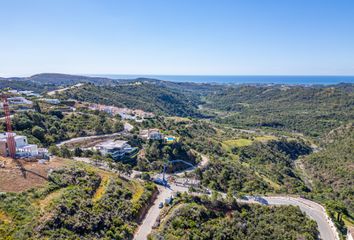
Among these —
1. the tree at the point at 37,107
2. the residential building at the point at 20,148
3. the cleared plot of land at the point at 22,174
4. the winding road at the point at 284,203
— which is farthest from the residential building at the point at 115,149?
the tree at the point at 37,107

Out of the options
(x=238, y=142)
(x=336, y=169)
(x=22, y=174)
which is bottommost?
(x=336, y=169)

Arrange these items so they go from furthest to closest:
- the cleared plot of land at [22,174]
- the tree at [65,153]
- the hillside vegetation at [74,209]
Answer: the tree at [65,153] < the cleared plot of land at [22,174] < the hillside vegetation at [74,209]

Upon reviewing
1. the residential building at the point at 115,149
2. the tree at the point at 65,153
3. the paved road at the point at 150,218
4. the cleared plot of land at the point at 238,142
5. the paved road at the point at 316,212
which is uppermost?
the tree at the point at 65,153

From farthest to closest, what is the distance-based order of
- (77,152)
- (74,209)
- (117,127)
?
(117,127)
(77,152)
(74,209)

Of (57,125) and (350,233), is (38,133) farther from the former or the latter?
(350,233)

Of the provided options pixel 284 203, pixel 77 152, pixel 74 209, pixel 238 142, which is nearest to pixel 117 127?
pixel 77 152

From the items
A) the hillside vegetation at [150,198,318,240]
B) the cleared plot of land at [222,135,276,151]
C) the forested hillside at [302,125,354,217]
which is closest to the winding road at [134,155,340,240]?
the hillside vegetation at [150,198,318,240]

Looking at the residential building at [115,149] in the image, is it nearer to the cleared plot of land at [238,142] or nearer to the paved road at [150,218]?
the paved road at [150,218]

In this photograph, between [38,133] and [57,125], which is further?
[57,125]

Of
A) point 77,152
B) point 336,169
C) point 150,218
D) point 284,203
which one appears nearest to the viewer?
point 150,218
